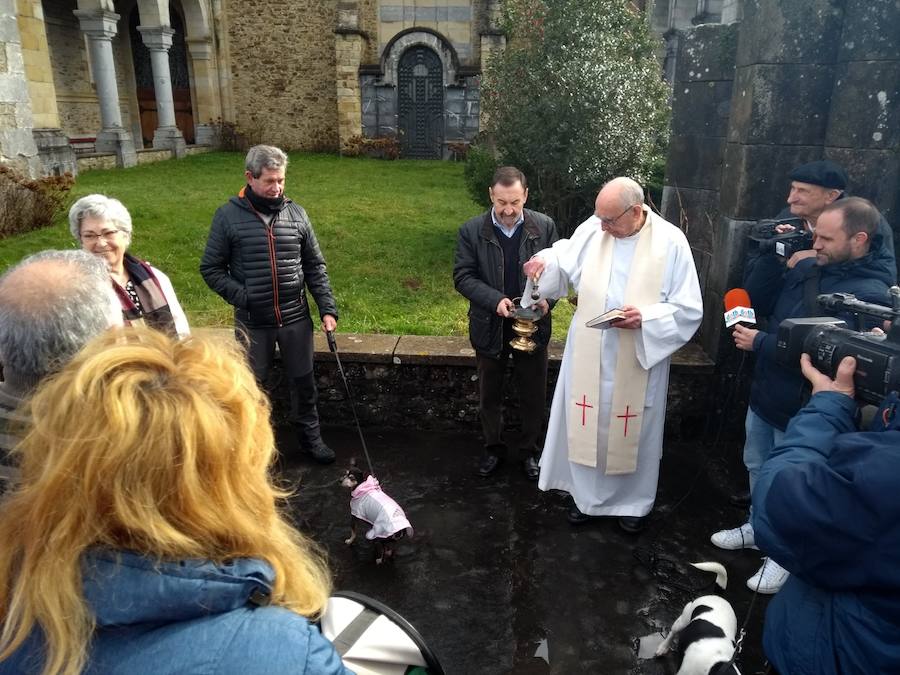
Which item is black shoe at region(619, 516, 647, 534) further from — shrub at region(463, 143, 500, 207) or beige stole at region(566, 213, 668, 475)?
shrub at region(463, 143, 500, 207)

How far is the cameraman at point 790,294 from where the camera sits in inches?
121

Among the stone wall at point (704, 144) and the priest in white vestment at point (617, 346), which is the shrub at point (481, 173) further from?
the priest in white vestment at point (617, 346)

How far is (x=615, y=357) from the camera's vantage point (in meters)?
3.92

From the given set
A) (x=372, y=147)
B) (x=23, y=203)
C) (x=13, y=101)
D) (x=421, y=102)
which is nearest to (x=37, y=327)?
(x=23, y=203)

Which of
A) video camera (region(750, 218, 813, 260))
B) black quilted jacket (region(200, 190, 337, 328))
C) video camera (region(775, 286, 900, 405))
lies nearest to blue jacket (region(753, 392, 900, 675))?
video camera (region(775, 286, 900, 405))

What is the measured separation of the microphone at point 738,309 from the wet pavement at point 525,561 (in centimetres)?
133

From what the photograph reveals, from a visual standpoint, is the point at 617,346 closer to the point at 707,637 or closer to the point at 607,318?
the point at 607,318

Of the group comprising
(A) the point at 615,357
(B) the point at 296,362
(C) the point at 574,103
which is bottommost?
(B) the point at 296,362

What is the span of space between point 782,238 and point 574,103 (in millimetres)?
4547

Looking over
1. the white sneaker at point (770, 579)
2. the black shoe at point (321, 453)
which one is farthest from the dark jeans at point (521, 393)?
the white sneaker at point (770, 579)

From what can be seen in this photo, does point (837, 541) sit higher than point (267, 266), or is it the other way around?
point (267, 266)

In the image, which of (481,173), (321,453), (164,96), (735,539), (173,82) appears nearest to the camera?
(735,539)

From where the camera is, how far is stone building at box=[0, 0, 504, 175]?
1980 cm

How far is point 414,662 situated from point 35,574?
90cm
